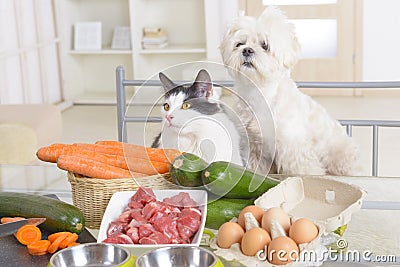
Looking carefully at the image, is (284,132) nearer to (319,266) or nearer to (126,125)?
(126,125)

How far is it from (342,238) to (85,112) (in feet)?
14.1

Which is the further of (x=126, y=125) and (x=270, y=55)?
(x=270, y=55)

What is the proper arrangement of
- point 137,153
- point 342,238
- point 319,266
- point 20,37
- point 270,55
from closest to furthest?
point 319,266 < point 342,238 < point 137,153 < point 270,55 < point 20,37

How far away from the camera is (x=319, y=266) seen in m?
1.19

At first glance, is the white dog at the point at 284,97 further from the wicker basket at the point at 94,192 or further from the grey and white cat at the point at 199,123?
the wicker basket at the point at 94,192

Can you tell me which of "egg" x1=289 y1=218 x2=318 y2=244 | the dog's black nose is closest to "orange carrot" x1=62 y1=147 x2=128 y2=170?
"egg" x1=289 y1=218 x2=318 y2=244

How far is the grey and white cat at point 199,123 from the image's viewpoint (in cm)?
147

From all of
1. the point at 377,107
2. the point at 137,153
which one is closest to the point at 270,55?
the point at 137,153

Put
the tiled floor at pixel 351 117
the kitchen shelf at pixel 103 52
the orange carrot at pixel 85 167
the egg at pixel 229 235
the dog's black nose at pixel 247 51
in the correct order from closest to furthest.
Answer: the egg at pixel 229 235 → the orange carrot at pixel 85 167 → the dog's black nose at pixel 247 51 → the tiled floor at pixel 351 117 → the kitchen shelf at pixel 103 52

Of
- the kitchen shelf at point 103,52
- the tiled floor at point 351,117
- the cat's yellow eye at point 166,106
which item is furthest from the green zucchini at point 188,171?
the kitchen shelf at point 103,52

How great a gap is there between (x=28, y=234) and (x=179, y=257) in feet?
1.17

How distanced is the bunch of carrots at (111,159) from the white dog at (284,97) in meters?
0.50

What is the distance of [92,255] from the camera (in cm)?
116

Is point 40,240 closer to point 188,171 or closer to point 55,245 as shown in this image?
point 55,245
